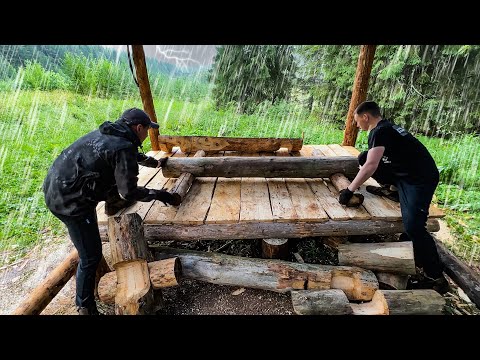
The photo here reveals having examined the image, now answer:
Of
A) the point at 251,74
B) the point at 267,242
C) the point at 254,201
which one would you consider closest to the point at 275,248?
the point at 267,242

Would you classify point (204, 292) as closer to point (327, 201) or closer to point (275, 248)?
point (275, 248)

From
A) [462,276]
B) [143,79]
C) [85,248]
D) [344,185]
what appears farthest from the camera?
[143,79]

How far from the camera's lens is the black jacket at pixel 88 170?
2.45m

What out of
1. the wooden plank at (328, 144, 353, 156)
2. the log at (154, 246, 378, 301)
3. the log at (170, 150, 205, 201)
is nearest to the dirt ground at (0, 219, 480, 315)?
the log at (154, 246, 378, 301)

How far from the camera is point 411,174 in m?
3.07

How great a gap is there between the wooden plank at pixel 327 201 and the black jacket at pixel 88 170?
2291 millimetres

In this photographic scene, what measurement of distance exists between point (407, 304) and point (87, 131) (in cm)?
957

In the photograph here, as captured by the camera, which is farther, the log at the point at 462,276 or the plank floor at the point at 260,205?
the plank floor at the point at 260,205

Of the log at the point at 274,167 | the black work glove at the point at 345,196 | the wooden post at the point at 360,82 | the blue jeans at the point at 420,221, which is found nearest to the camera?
the blue jeans at the point at 420,221

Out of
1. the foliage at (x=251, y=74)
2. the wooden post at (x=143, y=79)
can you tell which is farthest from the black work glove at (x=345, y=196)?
the foliage at (x=251, y=74)

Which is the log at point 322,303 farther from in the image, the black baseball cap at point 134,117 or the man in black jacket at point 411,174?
the black baseball cap at point 134,117

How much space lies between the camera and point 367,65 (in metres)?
5.63

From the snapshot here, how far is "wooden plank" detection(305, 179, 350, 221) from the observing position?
10.5 feet
